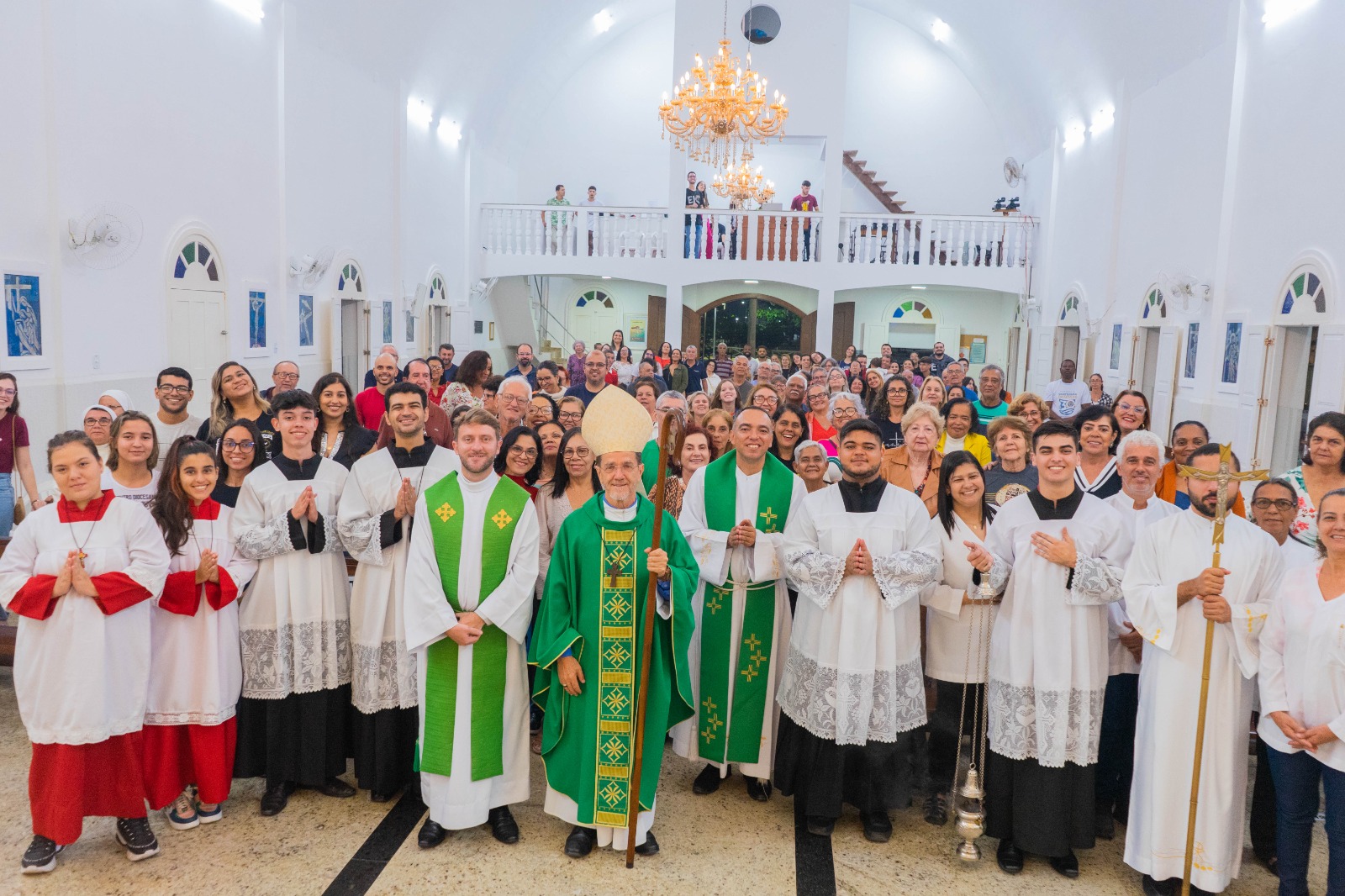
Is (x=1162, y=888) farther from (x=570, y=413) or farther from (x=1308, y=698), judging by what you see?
(x=570, y=413)

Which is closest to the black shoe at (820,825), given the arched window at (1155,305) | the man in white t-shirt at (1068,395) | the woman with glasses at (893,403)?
the woman with glasses at (893,403)

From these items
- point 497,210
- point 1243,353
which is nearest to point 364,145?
point 497,210

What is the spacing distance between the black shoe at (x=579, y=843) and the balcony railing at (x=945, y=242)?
1494 cm

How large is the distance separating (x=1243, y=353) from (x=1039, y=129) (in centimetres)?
869

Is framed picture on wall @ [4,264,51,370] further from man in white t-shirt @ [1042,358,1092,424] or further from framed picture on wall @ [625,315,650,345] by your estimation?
framed picture on wall @ [625,315,650,345]

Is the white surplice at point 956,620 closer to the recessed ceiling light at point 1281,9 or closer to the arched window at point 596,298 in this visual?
the recessed ceiling light at point 1281,9

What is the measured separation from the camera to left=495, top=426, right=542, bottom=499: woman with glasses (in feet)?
14.5

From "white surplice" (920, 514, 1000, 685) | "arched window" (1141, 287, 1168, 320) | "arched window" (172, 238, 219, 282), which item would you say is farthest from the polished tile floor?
"arched window" (1141, 287, 1168, 320)

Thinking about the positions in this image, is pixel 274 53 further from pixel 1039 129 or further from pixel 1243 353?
pixel 1039 129

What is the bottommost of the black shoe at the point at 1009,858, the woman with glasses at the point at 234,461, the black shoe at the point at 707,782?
the black shoe at the point at 707,782

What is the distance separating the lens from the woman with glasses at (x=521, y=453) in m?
4.42

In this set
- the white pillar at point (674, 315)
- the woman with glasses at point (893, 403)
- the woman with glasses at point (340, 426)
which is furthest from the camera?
the white pillar at point (674, 315)

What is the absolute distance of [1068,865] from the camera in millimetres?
3812

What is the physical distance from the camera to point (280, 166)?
10891mm
